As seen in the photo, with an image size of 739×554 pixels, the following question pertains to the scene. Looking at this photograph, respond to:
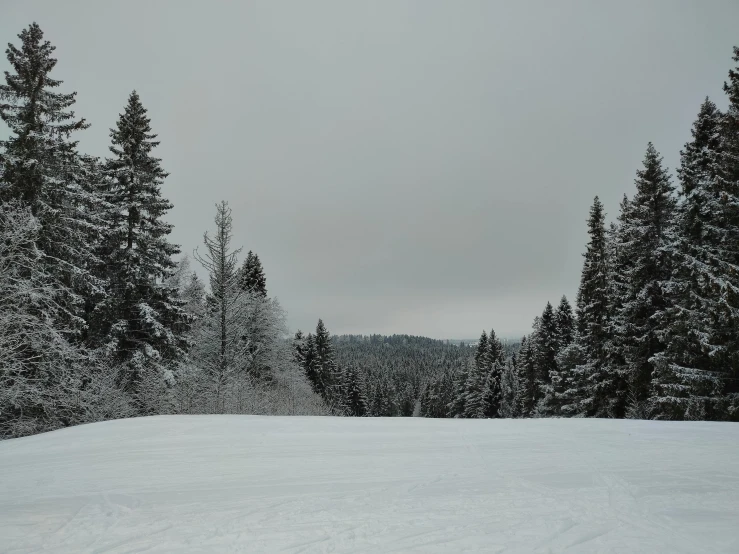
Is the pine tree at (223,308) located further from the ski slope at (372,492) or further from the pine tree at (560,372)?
the pine tree at (560,372)

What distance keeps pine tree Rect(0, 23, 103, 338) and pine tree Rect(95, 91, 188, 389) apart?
1695mm

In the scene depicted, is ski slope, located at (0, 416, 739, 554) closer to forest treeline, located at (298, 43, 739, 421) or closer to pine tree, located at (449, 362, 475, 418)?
forest treeline, located at (298, 43, 739, 421)

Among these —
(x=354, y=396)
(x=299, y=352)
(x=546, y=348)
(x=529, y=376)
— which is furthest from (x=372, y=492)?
(x=354, y=396)

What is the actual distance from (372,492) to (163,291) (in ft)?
51.4

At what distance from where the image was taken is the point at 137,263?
1691 cm

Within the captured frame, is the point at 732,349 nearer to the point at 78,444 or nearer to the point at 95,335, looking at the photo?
the point at 78,444

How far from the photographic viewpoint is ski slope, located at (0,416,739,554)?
3.82 m

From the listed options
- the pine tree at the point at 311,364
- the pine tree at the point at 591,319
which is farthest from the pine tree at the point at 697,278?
the pine tree at the point at 311,364

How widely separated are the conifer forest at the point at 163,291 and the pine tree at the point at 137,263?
0.06m

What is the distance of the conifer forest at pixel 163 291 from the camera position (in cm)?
1259

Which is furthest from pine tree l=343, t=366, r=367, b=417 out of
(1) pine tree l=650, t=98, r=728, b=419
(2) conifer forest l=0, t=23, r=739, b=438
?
(1) pine tree l=650, t=98, r=728, b=419

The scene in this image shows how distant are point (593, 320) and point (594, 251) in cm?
439

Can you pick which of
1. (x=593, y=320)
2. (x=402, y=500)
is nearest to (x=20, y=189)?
(x=402, y=500)

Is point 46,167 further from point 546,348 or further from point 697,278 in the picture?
point 546,348
